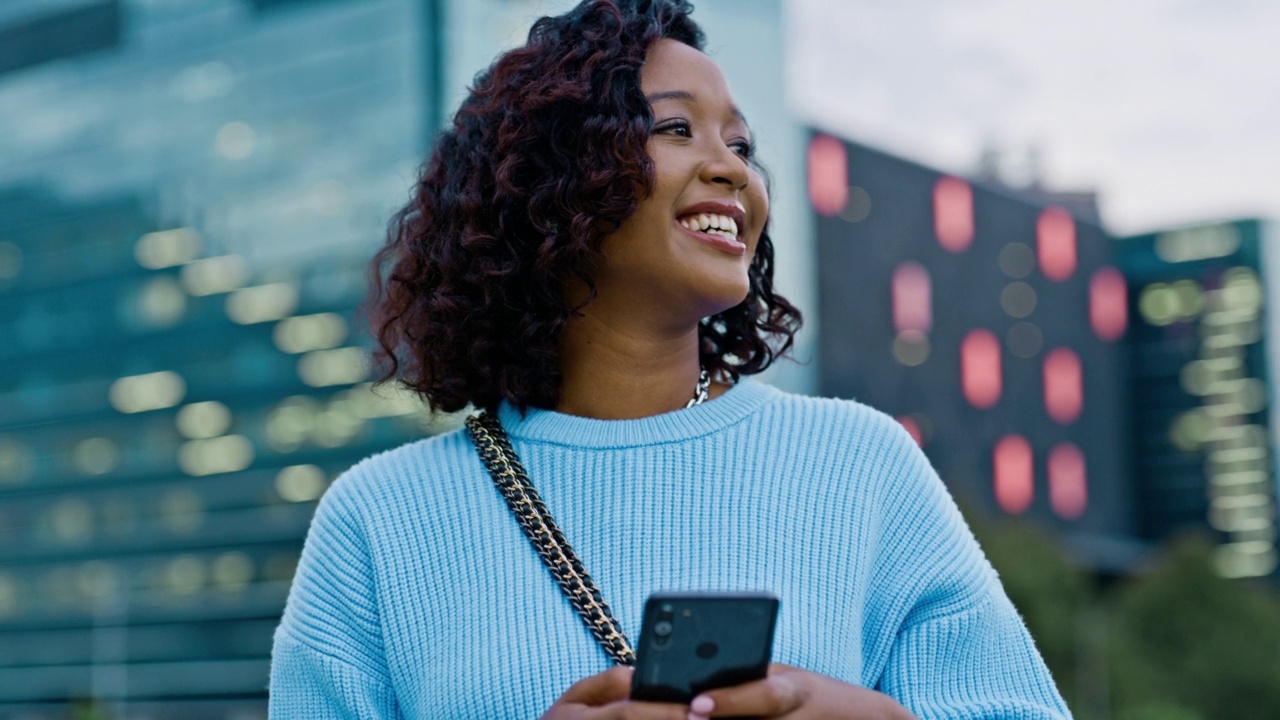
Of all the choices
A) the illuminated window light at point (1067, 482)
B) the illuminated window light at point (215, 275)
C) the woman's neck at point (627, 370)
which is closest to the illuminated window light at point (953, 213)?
the illuminated window light at point (1067, 482)

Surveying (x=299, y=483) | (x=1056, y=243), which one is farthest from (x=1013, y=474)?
(x=299, y=483)

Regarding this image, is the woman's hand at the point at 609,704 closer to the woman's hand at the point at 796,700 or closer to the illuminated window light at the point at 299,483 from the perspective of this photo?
the woman's hand at the point at 796,700

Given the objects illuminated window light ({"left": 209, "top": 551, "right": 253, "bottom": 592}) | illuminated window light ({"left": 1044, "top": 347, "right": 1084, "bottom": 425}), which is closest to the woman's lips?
illuminated window light ({"left": 209, "top": 551, "right": 253, "bottom": 592})

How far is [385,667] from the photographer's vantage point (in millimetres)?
2391

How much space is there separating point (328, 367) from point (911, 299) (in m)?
17.5

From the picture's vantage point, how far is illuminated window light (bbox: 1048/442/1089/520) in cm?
5522

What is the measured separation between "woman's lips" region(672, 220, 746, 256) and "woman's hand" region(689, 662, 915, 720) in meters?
0.69

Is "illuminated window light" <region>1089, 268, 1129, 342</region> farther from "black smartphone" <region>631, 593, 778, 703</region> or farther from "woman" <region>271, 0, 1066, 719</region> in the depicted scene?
"black smartphone" <region>631, 593, 778, 703</region>

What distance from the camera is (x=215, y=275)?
1864 inches

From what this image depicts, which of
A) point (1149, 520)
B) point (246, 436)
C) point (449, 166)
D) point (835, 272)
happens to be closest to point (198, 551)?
point (246, 436)

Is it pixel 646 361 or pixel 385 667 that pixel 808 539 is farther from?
pixel 385 667

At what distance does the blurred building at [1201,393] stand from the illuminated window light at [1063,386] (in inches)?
276

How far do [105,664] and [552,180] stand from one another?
169ft

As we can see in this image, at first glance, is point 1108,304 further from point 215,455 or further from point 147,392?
point 147,392
